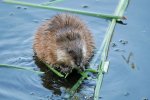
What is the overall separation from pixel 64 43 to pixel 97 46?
0.74m

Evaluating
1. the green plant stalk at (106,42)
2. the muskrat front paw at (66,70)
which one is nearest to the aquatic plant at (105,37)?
the green plant stalk at (106,42)

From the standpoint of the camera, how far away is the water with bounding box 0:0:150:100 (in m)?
6.21

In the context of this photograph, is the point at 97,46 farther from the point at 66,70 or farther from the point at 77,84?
the point at 77,84

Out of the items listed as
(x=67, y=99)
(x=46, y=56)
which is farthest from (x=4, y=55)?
(x=67, y=99)

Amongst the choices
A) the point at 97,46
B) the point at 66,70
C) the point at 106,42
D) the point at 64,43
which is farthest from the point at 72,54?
the point at 97,46

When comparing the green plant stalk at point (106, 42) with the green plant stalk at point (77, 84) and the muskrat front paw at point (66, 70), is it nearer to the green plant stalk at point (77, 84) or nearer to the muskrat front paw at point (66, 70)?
the green plant stalk at point (77, 84)

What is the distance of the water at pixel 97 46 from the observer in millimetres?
6215

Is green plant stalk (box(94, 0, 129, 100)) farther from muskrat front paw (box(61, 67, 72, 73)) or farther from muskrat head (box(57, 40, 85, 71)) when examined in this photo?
muskrat front paw (box(61, 67, 72, 73))

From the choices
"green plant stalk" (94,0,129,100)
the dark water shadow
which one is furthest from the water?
"green plant stalk" (94,0,129,100)

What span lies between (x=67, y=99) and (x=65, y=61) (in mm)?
705

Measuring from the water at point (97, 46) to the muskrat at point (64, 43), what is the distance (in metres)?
0.17

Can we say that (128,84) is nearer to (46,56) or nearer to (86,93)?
(86,93)

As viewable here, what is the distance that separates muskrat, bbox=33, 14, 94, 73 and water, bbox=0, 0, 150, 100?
0.17 meters

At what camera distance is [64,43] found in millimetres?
6535
